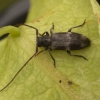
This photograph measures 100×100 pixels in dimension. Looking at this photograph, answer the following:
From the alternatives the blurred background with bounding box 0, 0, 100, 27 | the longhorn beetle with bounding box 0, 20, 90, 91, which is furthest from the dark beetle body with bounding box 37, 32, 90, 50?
the blurred background with bounding box 0, 0, 100, 27

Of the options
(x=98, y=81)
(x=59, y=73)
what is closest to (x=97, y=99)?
(x=98, y=81)

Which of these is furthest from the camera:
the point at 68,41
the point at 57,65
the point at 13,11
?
the point at 13,11

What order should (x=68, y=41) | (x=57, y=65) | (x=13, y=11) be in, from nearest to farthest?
(x=57, y=65), (x=68, y=41), (x=13, y=11)

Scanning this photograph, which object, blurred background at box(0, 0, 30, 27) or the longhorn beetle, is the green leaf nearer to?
the longhorn beetle

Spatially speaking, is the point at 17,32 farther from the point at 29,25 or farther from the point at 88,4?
the point at 88,4

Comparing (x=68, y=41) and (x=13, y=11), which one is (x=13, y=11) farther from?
(x=68, y=41)

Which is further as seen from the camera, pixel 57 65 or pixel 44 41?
pixel 44 41

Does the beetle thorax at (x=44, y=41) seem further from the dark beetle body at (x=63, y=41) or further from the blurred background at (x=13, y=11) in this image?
the blurred background at (x=13, y=11)

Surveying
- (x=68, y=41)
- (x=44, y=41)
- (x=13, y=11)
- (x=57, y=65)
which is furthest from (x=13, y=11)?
(x=57, y=65)
